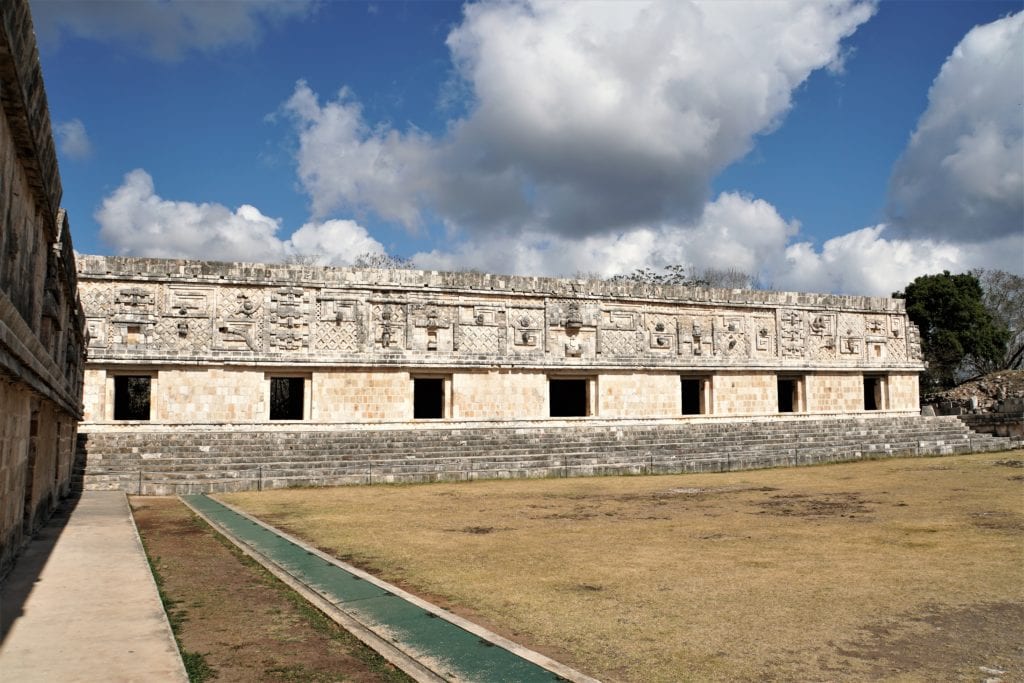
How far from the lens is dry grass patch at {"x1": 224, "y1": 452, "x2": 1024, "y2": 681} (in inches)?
167

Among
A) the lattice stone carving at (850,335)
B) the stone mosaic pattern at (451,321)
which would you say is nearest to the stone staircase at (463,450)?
the stone mosaic pattern at (451,321)

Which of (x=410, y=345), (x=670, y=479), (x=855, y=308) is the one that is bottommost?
(x=670, y=479)

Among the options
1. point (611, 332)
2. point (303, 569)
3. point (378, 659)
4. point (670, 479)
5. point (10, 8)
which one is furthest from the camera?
point (611, 332)

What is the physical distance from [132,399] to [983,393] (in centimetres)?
3813

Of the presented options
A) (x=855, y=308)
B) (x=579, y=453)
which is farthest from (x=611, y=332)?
(x=855, y=308)

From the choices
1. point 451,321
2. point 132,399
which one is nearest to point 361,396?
point 451,321

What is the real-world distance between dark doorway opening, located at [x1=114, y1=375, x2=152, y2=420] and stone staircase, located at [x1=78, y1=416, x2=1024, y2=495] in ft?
45.0

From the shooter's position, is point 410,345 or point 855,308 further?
point 855,308

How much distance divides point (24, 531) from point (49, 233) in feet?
10.1

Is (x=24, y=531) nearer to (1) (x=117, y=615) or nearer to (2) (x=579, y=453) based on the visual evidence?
(1) (x=117, y=615)

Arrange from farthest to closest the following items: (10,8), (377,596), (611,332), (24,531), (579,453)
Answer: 1. (611,332)
2. (579,453)
3. (24,531)
4. (377,596)
5. (10,8)

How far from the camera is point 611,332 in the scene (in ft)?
71.6

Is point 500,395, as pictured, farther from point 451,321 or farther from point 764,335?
point 764,335

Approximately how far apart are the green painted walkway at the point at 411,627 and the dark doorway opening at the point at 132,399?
978 inches
